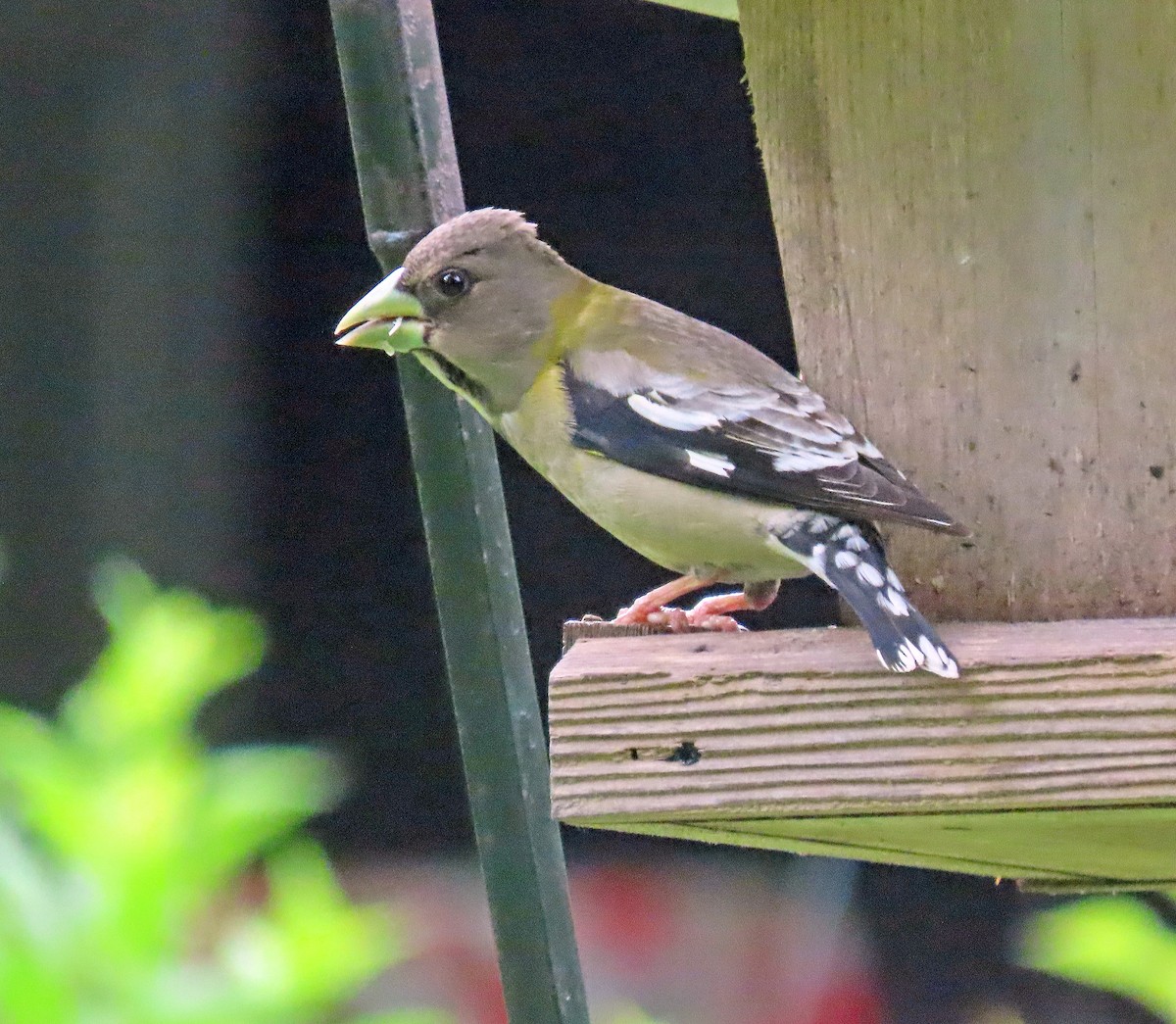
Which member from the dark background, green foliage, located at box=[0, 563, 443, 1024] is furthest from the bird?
the dark background

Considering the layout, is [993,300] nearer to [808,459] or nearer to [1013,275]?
[1013,275]

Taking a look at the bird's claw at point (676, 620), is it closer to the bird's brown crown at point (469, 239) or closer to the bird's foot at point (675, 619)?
the bird's foot at point (675, 619)

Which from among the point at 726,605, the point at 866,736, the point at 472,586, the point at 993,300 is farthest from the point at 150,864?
the point at 993,300

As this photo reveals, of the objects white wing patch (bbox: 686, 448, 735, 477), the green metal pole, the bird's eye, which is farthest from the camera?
the bird's eye

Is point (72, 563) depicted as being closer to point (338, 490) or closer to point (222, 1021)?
point (338, 490)

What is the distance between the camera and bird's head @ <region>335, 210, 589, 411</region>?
220 centimetres

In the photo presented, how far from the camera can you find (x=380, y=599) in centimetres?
432

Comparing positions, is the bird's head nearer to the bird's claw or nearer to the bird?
the bird

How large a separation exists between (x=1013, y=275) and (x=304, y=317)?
2711 millimetres

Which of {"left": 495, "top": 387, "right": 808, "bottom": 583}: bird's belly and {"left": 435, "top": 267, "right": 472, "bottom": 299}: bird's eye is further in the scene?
{"left": 435, "top": 267, "right": 472, "bottom": 299}: bird's eye

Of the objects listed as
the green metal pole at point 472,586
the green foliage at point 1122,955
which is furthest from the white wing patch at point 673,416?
the green foliage at point 1122,955

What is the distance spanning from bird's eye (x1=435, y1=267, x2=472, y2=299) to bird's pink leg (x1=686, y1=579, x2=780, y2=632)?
544mm

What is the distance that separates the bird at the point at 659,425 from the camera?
6.09ft

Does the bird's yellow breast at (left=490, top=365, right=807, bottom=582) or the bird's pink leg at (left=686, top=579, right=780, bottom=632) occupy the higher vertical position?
the bird's yellow breast at (left=490, top=365, right=807, bottom=582)
